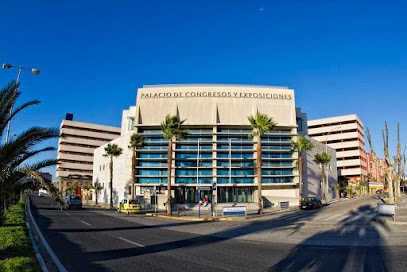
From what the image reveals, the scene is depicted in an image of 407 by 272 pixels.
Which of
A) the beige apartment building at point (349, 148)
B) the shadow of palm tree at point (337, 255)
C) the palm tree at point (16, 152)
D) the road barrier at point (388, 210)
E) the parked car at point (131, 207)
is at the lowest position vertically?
the parked car at point (131, 207)

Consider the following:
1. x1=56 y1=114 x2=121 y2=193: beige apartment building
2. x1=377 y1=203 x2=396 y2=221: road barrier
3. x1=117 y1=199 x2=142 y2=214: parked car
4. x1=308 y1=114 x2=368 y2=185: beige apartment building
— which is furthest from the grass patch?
x1=56 y1=114 x2=121 y2=193: beige apartment building

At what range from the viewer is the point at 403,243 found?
45.2 ft

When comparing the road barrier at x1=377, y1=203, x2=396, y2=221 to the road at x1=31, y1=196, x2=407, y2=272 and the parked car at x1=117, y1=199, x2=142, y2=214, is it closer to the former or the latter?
the road at x1=31, y1=196, x2=407, y2=272

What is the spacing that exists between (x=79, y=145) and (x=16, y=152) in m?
114

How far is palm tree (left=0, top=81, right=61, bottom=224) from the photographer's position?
37.1 feet

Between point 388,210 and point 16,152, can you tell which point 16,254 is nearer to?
point 16,152

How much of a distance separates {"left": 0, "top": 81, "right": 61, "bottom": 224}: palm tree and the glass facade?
41.8 meters

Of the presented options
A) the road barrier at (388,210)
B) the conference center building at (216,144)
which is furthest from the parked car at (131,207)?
the road barrier at (388,210)

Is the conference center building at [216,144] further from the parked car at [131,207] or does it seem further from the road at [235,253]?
the road at [235,253]

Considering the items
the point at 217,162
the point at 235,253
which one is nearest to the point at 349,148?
the point at 217,162

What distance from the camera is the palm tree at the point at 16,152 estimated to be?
37.1 feet

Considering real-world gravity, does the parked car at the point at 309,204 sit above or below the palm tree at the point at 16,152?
below

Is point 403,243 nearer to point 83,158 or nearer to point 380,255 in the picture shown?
point 380,255

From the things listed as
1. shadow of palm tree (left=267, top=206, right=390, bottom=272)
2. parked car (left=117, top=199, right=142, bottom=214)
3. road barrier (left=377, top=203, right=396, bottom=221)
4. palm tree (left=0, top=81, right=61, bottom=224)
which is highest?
palm tree (left=0, top=81, right=61, bottom=224)
